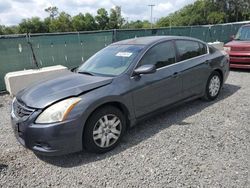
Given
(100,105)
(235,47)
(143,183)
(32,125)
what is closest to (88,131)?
(100,105)

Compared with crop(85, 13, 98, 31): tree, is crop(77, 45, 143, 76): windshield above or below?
below

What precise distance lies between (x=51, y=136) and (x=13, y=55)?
16.8 ft

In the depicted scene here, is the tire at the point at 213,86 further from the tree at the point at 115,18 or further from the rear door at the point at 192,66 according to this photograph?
the tree at the point at 115,18

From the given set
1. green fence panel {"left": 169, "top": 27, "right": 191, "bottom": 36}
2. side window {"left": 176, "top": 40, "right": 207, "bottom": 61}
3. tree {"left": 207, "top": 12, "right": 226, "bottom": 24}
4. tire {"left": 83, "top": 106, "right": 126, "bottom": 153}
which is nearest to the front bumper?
tire {"left": 83, "top": 106, "right": 126, "bottom": 153}

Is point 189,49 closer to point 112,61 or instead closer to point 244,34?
point 112,61

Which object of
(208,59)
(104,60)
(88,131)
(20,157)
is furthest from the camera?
(208,59)

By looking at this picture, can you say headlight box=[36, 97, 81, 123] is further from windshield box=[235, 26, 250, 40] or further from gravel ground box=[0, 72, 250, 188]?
windshield box=[235, 26, 250, 40]

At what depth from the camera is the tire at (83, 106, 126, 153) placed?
329 centimetres

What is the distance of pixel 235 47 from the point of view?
8.32 m

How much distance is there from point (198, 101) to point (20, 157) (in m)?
3.74

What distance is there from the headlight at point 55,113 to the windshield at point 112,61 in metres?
0.99

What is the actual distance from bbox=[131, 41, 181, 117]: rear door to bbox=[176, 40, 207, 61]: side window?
21 centimetres

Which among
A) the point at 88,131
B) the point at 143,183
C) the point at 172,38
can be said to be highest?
the point at 172,38

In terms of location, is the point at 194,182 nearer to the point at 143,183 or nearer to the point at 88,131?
the point at 143,183
